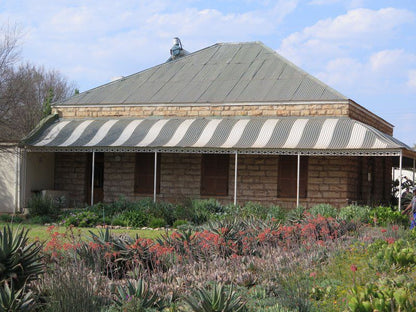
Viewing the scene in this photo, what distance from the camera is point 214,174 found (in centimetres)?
1933

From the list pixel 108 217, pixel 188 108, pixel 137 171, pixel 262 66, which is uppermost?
pixel 262 66

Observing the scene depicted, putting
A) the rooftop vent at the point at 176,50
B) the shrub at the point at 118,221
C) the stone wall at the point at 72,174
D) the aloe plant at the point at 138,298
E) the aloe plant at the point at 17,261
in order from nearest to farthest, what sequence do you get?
1. the aloe plant at the point at 138,298
2. the aloe plant at the point at 17,261
3. the shrub at the point at 118,221
4. the stone wall at the point at 72,174
5. the rooftop vent at the point at 176,50

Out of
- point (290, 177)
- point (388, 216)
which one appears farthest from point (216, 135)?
point (388, 216)

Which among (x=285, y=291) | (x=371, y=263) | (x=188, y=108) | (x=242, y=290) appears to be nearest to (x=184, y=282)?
(x=242, y=290)

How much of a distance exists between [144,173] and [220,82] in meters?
4.04

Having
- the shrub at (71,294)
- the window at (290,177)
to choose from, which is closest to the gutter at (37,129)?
the window at (290,177)

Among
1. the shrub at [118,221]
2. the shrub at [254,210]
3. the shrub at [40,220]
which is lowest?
the shrub at [40,220]

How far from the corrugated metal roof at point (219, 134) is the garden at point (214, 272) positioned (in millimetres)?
5599

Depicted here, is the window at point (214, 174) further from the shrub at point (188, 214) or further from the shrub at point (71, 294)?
the shrub at point (71, 294)

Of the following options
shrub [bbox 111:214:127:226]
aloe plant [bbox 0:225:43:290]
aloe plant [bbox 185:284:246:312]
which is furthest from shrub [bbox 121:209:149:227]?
aloe plant [bbox 185:284:246:312]

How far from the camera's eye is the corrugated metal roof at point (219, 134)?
54.7 ft

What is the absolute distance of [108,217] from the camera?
54.4 ft

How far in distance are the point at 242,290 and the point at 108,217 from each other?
33.8ft

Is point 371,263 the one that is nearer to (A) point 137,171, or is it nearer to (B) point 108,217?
(B) point 108,217
